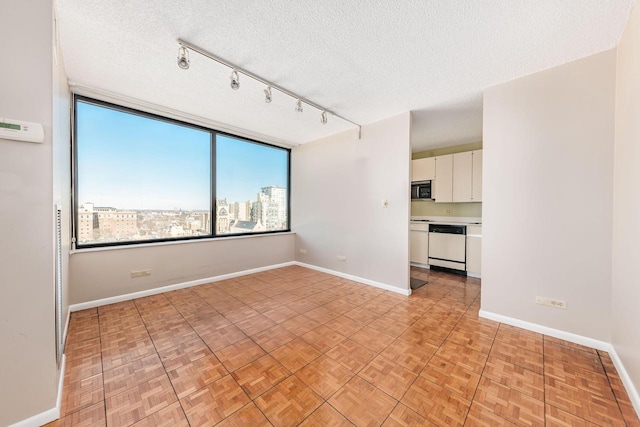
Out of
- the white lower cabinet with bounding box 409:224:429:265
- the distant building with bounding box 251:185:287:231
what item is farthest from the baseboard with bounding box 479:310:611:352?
the distant building with bounding box 251:185:287:231

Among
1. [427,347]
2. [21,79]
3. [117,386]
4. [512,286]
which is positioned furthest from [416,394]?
[21,79]

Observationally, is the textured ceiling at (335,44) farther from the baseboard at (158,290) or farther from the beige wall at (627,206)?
the baseboard at (158,290)

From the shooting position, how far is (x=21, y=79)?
49.8 inches

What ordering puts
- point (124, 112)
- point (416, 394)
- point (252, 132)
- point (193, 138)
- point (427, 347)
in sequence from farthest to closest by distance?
point (252, 132), point (193, 138), point (124, 112), point (427, 347), point (416, 394)

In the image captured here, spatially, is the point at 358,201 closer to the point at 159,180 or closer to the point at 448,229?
the point at 448,229

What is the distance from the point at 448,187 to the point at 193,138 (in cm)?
485

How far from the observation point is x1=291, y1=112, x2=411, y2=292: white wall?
3453 mm

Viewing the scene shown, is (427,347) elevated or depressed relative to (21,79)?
depressed

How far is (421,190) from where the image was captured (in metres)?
5.10

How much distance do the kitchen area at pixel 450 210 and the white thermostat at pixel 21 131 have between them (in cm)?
426

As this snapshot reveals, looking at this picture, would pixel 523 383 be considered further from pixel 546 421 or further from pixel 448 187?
pixel 448 187

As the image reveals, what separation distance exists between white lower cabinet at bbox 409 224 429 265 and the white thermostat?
16.6 feet

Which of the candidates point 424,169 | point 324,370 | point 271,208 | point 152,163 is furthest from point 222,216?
point 424,169

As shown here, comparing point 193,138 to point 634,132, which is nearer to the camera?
point 634,132
